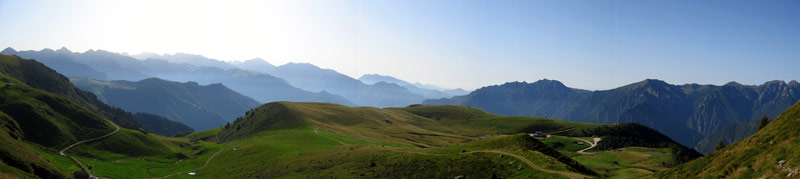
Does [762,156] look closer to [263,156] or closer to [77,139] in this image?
[263,156]

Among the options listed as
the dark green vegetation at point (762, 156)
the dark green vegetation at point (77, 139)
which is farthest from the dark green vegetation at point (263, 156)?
the dark green vegetation at point (762, 156)

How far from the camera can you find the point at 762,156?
2683 centimetres

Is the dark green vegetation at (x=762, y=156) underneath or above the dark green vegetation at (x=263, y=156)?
above

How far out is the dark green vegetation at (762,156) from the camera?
2490cm

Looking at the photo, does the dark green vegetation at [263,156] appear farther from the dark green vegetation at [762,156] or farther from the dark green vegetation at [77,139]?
the dark green vegetation at [762,156]

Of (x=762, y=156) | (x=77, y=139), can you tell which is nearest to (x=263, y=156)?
(x=77, y=139)

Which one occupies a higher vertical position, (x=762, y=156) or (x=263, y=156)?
(x=762, y=156)

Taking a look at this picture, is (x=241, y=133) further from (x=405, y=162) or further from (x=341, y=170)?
(x=405, y=162)

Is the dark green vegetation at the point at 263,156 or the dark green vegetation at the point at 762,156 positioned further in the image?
the dark green vegetation at the point at 263,156

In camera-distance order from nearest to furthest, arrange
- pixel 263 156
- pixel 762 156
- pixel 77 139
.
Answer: pixel 762 156
pixel 263 156
pixel 77 139

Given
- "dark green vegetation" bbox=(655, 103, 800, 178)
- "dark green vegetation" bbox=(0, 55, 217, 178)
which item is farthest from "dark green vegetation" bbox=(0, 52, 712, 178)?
"dark green vegetation" bbox=(655, 103, 800, 178)

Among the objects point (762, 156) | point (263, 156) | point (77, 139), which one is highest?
point (762, 156)

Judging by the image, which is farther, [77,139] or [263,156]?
[77,139]

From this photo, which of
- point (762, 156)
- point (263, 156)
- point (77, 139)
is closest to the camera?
point (762, 156)
